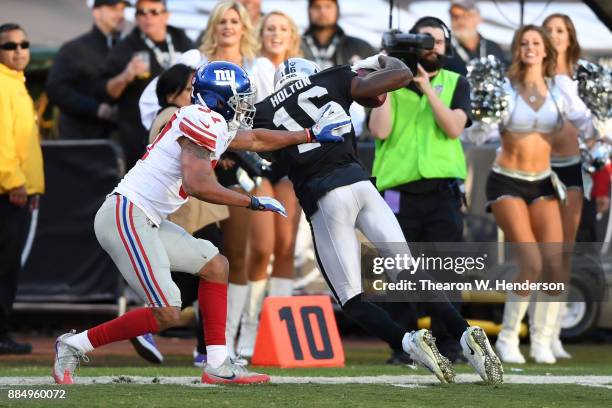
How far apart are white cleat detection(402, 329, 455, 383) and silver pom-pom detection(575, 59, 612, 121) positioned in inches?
150

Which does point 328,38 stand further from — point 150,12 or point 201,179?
point 201,179

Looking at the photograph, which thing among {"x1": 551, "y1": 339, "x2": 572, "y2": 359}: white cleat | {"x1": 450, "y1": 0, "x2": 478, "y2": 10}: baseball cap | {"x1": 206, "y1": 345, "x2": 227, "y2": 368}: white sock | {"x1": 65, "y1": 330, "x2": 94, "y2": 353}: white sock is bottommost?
{"x1": 551, "y1": 339, "x2": 572, "y2": 359}: white cleat

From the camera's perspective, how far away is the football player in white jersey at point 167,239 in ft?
25.2

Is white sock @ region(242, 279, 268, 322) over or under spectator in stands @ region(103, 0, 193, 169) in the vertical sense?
under

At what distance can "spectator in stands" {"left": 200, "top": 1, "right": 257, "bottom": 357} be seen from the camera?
9953mm

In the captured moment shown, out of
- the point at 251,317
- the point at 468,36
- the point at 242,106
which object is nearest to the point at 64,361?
the point at 242,106

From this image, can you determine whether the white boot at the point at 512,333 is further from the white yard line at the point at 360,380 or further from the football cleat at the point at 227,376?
the football cleat at the point at 227,376

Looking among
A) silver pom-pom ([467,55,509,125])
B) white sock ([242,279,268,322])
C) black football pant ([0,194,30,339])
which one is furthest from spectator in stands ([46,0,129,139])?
silver pom-pom ([467,55,509,125])

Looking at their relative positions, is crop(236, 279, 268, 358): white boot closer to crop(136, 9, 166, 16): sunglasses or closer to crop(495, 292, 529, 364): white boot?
crop(495, 292, 529, 364): white boot

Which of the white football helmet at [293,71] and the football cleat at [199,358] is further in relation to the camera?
the football cleat at [199,358]

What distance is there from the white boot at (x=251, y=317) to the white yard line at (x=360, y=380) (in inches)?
80.1

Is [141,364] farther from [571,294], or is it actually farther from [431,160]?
[571,294]

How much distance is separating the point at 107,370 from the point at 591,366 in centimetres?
322

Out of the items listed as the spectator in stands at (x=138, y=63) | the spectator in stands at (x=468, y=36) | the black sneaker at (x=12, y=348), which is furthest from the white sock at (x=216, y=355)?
the spectator in stands at (x=468, y=36)
